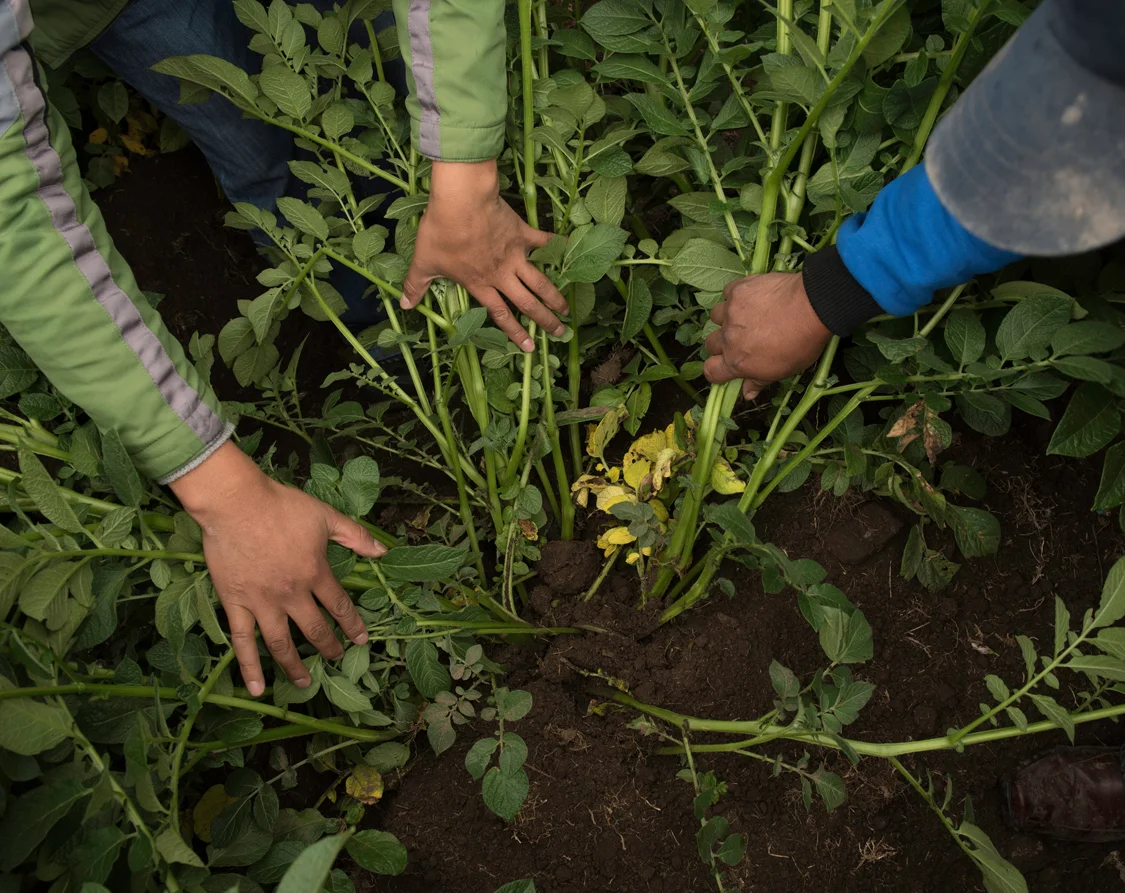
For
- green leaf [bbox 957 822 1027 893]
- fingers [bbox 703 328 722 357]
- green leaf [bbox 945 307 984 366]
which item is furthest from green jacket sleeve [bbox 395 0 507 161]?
green leaf [bbox 957 822 1027 893]

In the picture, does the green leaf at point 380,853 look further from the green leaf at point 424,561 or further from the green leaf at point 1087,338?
the green leaf at point 1087,338

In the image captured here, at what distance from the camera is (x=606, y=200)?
1111 millimetres

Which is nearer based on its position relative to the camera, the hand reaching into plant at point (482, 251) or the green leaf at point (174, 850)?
the green leaf at point (174, 850)

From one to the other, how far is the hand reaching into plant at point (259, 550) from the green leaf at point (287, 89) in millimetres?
422

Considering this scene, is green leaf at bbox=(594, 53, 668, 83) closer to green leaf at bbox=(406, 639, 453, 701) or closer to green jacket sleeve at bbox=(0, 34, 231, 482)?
green jacket sleeve at bbox=(0, 34, 231, 482)

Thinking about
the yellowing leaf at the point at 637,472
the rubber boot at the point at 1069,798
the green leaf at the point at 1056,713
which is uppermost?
the yellowing leaf at the point at 637,472

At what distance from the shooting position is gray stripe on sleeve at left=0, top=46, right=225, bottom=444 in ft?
2.88

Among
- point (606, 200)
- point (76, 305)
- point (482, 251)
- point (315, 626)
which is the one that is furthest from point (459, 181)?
point (315, 626)

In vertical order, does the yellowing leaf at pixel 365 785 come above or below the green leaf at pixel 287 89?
below

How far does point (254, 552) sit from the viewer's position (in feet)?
3.20

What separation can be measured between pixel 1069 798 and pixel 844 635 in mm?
536

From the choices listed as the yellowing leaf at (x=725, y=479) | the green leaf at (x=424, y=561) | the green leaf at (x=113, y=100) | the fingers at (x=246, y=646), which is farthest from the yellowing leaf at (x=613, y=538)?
the green leaf at (x=113, y=100)

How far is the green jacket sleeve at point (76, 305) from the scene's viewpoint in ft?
2.82

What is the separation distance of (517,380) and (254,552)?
0.42 m
